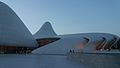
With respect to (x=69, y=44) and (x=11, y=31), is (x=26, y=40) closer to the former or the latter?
(x=11, y=31)

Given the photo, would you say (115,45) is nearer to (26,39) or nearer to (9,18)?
(26,39)

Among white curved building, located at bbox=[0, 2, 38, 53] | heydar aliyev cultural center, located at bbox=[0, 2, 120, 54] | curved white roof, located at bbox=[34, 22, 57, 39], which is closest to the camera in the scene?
heydar aliyev cultural center, located at bbox=[0, 2, 120, 54]

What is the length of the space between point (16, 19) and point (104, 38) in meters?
20.3

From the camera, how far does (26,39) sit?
173 ft

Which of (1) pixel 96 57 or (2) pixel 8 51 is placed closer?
(1) pixel 96 57

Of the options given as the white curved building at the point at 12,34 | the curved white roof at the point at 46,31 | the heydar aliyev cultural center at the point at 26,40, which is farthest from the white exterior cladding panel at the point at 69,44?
the curved white roof at the point at 46,31

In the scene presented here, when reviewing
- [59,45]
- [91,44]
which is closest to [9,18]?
[59,45]

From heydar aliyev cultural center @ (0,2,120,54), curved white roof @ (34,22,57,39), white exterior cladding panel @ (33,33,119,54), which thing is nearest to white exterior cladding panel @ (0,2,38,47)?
heydar aliyev cultural center @ (0,2,120,54)

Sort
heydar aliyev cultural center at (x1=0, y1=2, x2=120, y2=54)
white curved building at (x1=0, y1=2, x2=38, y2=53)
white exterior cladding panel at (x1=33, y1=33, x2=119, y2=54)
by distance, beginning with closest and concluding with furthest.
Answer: white exterior cladding panel at (x1=33, y1=33, x2=119, y2=54) → heydar aliyev cultural center at (x1=0, y1=2, x2=120, y2=54) → white curved building at (x1=0, y1=2, x2=38, y2=53)

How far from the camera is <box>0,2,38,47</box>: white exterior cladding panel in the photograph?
4927cm

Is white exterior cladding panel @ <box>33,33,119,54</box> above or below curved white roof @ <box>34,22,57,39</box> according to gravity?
below

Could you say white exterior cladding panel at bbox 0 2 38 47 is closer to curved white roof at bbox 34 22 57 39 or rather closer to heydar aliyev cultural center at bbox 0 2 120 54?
heydar aliyev cultural center at bbox 0 2 120 54

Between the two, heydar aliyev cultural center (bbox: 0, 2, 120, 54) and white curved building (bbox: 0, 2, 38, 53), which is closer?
heydar aliyev cultural center (bbox: 0, 2, 120, 54)

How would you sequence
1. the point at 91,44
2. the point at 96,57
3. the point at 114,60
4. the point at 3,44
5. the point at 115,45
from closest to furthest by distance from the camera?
the point at 114,60 → the point at 96,57 → the point at 91,44 → the point at 3,44 → the point at 115,45
